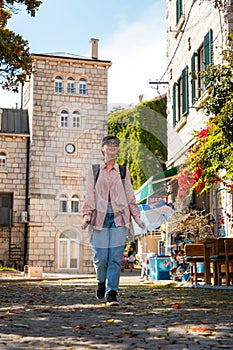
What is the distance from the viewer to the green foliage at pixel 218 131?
1030cm

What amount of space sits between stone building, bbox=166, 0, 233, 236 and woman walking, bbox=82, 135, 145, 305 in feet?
18.0

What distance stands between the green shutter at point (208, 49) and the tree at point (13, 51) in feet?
14.2

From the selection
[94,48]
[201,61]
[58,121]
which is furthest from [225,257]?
[94,48]

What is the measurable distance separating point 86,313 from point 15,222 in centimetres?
2748

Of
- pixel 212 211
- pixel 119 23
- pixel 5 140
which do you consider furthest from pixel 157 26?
pixel 5 140

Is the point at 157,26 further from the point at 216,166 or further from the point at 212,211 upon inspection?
the point at 216,166

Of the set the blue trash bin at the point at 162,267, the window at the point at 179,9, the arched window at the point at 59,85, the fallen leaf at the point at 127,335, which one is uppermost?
the arched window at the point at 59,85

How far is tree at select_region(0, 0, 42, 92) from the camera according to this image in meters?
12.6

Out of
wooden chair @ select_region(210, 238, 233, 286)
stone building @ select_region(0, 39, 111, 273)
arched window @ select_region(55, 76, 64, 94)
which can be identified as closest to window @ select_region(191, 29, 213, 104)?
wooden chair @ select_region(210, 238, 233, 286)

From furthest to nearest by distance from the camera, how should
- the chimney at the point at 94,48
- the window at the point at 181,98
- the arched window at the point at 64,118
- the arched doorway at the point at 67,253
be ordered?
1. the chimney at the point at 94,48
2. the arched window at the point at 64,118
3. the arched doorway at the point at 67,253
4. the window at the point at 181,98

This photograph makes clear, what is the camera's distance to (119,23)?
1422 centimetres

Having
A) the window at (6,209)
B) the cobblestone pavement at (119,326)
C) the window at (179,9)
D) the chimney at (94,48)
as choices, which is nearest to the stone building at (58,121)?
the chimney at (94,48)

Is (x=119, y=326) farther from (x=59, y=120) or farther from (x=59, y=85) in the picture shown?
(x=59, y=85)

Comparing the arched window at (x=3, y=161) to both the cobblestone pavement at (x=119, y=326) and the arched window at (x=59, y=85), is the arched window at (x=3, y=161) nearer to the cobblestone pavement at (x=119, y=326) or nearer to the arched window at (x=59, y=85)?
the arched window at (x=59, y=85)
